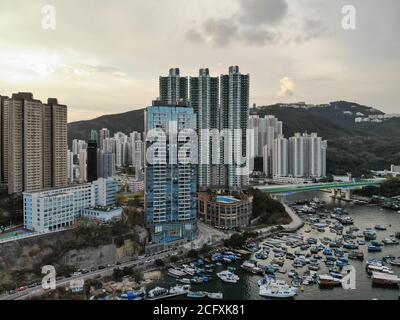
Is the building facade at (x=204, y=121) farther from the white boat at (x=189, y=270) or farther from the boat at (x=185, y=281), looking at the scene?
the boat at (x=185, y=281)

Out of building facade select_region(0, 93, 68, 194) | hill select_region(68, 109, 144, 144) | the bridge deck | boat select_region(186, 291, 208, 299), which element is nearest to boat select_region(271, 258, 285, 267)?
boat select_region(186, 291, 208, 299)

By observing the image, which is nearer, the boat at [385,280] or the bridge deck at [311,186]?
A: the boat at [385,280]

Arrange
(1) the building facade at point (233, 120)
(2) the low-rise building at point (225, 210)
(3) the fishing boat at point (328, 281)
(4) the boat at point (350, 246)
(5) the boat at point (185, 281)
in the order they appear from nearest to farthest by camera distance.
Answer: (3) the fishing boat at point (328, 281), (5) the boat at point (185, 281), (4) the boat at point (350, 246), (2) the low-rise building at point (225, 210), (1) the building facade at point (233, 120)

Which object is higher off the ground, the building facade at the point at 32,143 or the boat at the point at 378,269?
the building facade at the point at 32,143

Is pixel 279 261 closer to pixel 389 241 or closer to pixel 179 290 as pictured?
pixel 179 290

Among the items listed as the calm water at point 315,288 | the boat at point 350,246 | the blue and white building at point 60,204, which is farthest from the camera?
the boat at point 350,246

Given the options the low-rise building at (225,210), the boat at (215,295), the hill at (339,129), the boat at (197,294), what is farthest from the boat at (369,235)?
the hill at (339,129)
